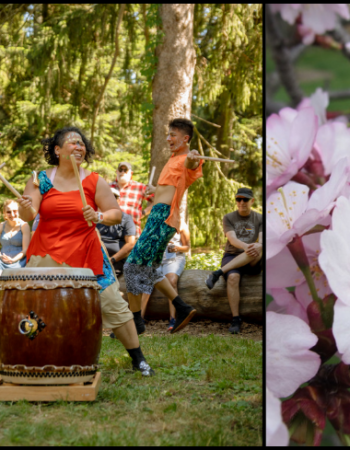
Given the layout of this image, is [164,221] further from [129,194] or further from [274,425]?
[274,425]

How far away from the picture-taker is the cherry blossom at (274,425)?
6.16 feet

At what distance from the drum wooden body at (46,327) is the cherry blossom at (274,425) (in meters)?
1.36

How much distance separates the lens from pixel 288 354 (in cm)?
192

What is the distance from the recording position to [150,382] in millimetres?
3459

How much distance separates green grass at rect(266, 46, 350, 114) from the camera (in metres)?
1.83

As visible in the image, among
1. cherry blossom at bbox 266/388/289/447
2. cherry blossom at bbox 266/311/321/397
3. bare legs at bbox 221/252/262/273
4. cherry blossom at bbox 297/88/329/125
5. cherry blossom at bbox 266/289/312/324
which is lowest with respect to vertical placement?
bare legs at bbox 221/252/262/273

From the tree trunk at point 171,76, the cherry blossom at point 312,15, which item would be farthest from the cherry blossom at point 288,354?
the tree trunk at point 171,76

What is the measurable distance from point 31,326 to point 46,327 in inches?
3.1

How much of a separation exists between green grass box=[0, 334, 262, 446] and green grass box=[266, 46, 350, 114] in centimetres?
146

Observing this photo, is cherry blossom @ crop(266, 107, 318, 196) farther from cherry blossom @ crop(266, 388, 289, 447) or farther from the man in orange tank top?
the man in orange tank top

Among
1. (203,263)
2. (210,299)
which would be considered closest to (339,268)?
(210,299)

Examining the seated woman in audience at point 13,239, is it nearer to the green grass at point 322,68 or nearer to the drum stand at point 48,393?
the drum stand at point 48,393

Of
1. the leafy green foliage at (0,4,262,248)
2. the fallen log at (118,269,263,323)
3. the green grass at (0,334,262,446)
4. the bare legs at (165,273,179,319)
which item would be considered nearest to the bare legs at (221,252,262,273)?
the fallen log at (118,269,263,323)

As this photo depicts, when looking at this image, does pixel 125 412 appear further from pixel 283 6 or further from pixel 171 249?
pixel 171 249
